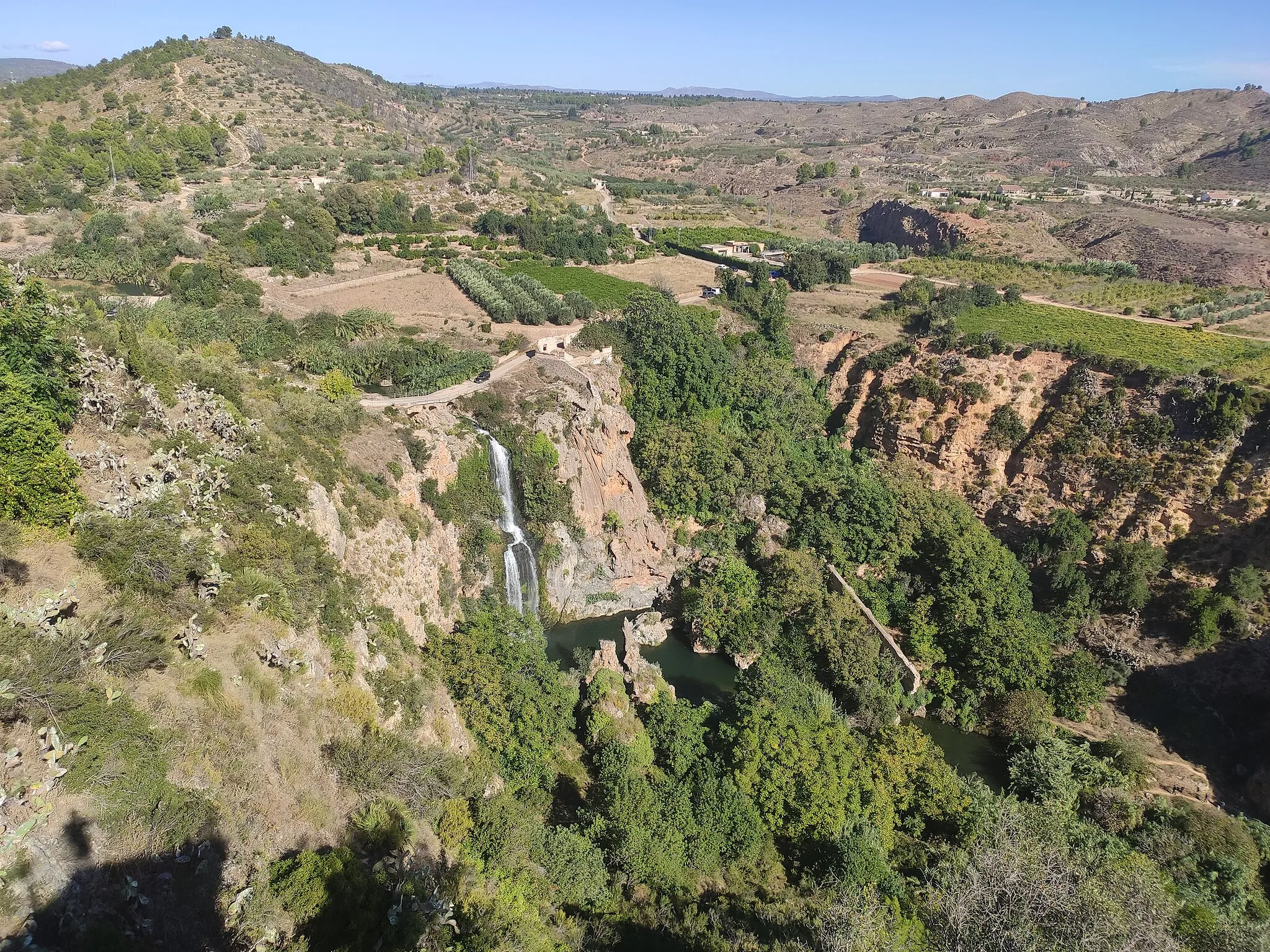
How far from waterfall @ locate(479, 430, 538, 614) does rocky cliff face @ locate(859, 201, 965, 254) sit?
67.1 meters

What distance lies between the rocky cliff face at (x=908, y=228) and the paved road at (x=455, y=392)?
60.7 meters

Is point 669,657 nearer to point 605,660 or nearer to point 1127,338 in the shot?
point 605,660

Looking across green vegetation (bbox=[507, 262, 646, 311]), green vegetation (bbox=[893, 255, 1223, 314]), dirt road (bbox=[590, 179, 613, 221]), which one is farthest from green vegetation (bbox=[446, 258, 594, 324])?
green vegetation (bbox=[893, 255, 1223, 314])

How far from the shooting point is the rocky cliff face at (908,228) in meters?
86.9

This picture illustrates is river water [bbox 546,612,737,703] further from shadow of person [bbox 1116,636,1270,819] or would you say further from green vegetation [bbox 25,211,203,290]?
green vegetation [bbox 25,211,203,290]

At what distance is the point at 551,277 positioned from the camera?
65.8m

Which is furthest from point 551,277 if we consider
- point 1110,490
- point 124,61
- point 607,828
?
point 124,61

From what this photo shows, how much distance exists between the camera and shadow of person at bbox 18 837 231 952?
12.7m

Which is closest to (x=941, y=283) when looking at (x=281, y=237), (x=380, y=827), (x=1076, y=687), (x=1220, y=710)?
(x=1220, y=710)

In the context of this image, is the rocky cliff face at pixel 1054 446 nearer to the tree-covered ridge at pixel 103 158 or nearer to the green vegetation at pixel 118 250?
the green vegetation at pixel 118 250

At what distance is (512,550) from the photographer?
38500 millimetres

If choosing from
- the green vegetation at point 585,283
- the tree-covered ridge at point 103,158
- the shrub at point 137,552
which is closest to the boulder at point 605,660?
the shrub at point 137,552

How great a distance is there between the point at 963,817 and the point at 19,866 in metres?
29.0

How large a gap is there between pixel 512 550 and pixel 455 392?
11103 mm
